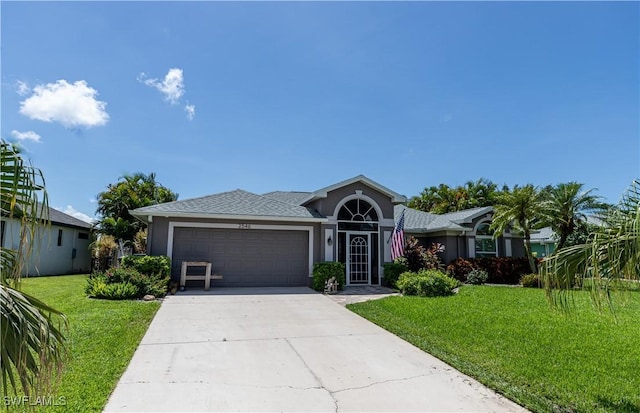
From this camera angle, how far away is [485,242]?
19.0 meters

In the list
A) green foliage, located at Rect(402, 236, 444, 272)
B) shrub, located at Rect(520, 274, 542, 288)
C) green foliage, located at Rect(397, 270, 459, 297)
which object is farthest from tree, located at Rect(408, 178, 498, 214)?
green foliage, located at Rect(397, 270, 459, 297)

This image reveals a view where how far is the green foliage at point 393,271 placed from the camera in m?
14.9

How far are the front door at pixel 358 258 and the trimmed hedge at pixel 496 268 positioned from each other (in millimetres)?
4350

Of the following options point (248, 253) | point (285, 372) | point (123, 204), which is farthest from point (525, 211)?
point (123, 204)

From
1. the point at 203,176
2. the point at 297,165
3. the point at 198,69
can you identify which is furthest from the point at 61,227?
the point at 198,69

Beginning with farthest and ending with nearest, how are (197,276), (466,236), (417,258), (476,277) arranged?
(466,236), (476,277), (417,258), (197,276)

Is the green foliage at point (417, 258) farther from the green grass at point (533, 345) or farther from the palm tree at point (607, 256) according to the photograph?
the palm tree at point (607, 256)

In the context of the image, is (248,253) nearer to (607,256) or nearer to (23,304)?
(607,256)

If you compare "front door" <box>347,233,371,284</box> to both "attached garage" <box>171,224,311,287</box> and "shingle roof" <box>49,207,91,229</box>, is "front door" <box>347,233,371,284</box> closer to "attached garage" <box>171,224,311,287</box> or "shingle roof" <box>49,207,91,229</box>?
"attached garage" <box>171,224,311,287</box>

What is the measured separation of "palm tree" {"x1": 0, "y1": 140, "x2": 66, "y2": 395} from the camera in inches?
78.9

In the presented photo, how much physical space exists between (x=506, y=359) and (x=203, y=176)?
58.5ft

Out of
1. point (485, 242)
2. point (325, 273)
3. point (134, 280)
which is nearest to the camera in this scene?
point (134, 280)

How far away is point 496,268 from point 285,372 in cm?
1520

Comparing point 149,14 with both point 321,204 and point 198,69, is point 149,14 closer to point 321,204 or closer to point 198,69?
point 198,69
